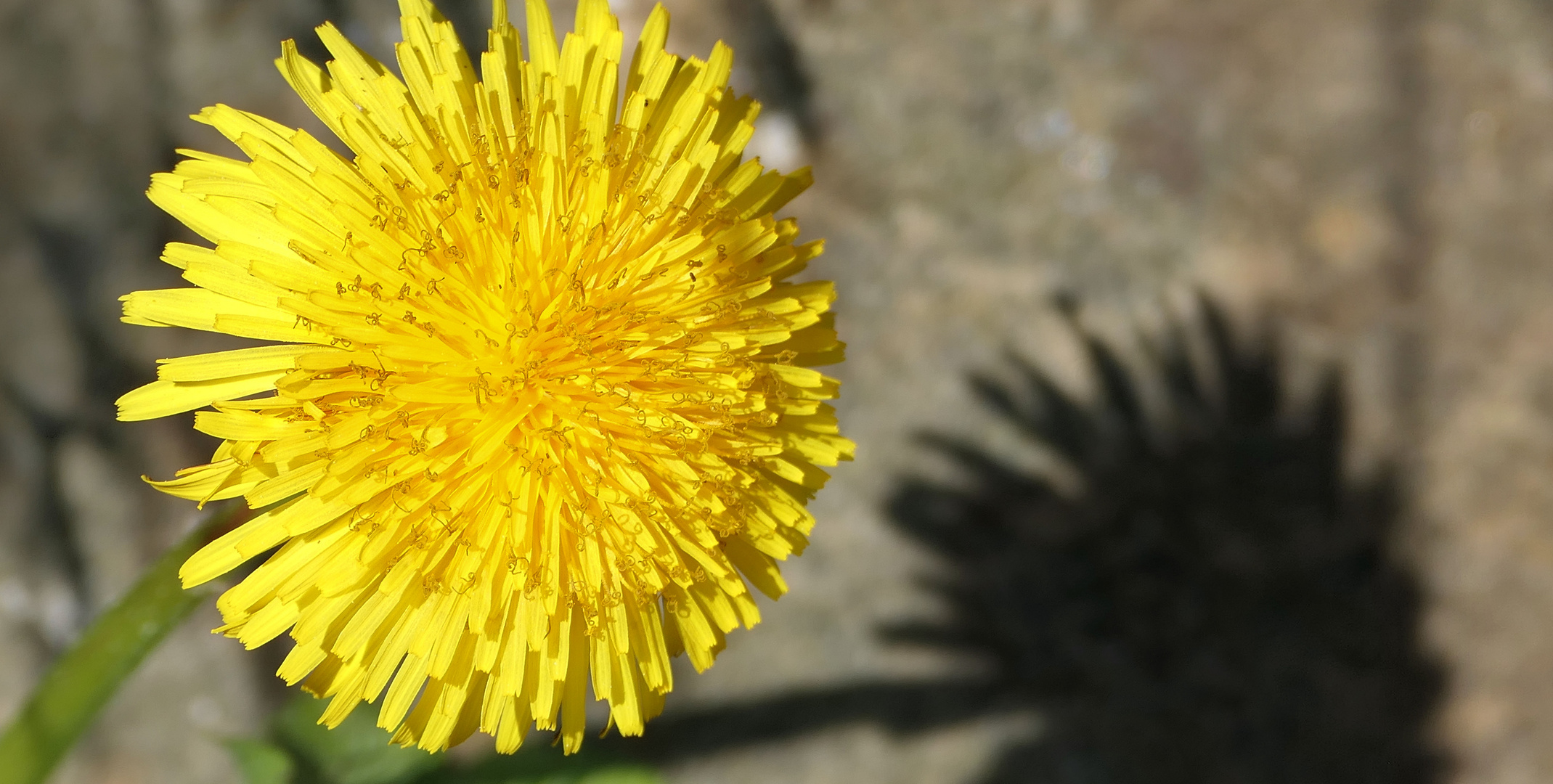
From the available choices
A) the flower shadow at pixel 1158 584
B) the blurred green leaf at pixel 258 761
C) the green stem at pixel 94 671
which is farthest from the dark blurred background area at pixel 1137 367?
the green stem at pixel 94 671

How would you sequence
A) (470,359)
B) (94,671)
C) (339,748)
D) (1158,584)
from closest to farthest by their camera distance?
(470,359) < (94,671) < (339,748) < (1158,584)

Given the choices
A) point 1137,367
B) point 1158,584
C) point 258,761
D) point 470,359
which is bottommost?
point 258,761

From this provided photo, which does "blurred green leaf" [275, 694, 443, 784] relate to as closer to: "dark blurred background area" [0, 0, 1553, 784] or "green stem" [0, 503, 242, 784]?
"green stem" [0, 503, 242, 784]

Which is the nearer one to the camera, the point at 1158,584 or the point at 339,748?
the point at 339,748

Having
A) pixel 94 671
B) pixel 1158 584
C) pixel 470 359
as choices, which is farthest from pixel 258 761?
pixel 1158 584

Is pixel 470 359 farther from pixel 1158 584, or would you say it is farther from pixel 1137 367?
pixel 1158 584

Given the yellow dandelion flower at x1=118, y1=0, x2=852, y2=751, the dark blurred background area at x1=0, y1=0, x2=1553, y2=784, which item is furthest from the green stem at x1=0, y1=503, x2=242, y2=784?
the dark blurred background area at x1=0, y1=0, x2=1553, y2=784

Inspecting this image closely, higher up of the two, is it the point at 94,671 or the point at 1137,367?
the point at 1137,367
